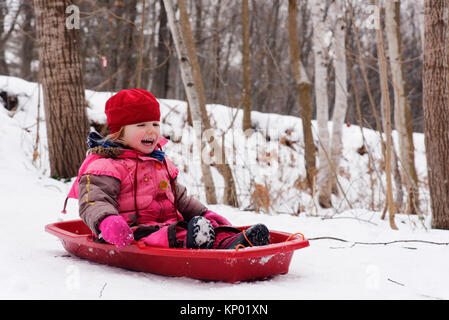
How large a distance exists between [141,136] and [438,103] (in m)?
2.47

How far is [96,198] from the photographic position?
207 cm

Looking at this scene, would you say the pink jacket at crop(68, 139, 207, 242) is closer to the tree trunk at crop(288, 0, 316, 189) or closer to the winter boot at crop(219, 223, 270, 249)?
the winter boot at crop(219, 223, 270, 249)

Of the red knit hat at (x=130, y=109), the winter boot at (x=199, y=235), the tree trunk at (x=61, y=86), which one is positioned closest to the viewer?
the winter boot at (x=199, y=235)

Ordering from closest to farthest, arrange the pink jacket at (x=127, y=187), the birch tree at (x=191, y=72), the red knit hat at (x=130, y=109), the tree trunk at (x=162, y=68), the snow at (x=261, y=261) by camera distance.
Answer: the snow at (x=261, y=261)
the pink jacket at (x=127, y=187)
the red knit hat at (x=130, y=109)
the birch tree at (x=191, y=72)
the tree trunk at (x=162, y=68)

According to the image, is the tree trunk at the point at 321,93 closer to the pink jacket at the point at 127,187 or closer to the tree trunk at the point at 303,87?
the tree trunk at the point at 303,87

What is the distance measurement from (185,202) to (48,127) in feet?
9.75

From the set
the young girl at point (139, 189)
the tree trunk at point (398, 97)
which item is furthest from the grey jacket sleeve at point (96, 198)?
the tree trunk at point (398, 97)

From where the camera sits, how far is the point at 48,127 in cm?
487

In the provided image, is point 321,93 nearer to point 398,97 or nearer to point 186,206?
point 398,97

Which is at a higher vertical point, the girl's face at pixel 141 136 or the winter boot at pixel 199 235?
the girl's face at pixel 141 136

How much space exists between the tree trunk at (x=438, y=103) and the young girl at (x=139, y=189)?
2.00m

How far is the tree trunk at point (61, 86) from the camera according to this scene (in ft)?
15.6

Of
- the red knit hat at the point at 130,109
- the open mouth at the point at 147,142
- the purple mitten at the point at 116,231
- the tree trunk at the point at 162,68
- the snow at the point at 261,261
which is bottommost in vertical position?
the snow at the point at 261,261
